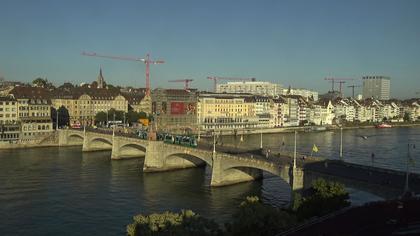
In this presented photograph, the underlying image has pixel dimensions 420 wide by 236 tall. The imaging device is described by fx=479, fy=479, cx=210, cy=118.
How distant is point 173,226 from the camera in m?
27.1

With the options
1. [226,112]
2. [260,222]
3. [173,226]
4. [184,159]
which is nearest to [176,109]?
[226,112]

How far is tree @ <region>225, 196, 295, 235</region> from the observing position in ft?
90.8

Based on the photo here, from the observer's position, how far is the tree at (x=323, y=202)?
33.1m

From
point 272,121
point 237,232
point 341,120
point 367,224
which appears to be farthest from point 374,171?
point 341,120

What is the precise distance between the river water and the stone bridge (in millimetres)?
1635

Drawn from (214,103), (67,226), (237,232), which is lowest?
(67,226)

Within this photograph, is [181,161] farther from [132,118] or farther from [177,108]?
[177,108]

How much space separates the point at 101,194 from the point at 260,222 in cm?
3076

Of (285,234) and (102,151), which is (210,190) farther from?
(102,151)

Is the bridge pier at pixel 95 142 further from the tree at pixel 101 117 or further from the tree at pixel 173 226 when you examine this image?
the tree at pixel 173 226

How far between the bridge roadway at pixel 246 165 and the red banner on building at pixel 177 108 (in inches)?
1998

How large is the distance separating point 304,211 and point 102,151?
220 ft

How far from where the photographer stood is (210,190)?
5666 cm

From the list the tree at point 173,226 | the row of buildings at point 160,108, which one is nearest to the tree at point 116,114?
the row of buildings at point 160,108
